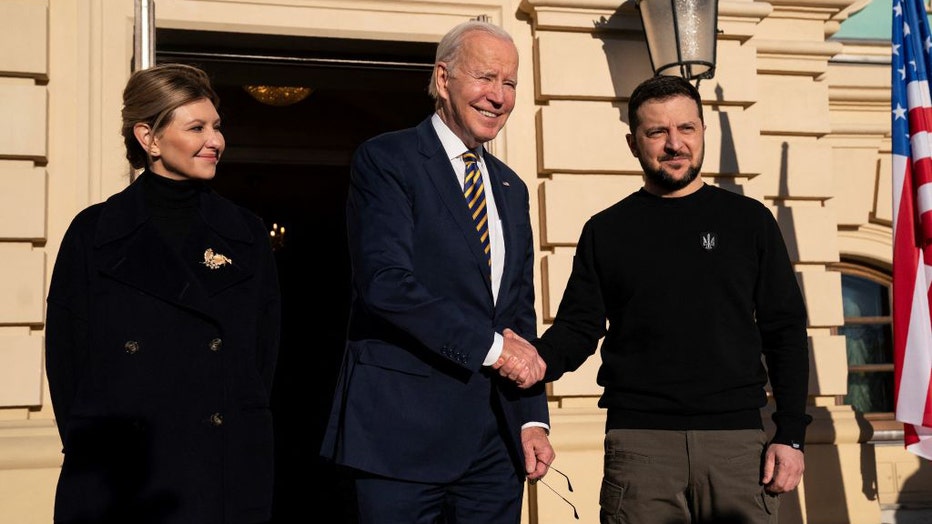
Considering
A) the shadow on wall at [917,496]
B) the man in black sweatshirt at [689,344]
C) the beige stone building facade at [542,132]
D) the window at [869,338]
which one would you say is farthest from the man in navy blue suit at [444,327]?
the window at [869,338]

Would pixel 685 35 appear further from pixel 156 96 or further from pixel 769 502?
pixel 156 96

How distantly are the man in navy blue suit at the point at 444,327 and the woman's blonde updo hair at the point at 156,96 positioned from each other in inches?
20.1

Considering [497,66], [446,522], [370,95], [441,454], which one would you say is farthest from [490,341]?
[370,95]

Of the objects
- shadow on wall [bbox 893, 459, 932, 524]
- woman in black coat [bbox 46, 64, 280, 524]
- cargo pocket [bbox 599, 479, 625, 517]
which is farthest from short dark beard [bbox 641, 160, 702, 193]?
shadow on wall [bbox 893, 459, 932, 524]

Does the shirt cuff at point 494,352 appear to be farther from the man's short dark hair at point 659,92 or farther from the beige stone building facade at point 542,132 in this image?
the beige stone building facade at point 542,132

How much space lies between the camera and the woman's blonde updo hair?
9.80ft

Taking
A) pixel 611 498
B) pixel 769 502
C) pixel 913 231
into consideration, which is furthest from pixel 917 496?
pixel 611 498

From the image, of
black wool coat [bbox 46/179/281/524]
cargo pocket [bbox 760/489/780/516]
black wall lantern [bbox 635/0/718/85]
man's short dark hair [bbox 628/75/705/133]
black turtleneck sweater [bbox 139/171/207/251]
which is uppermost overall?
black wall lantern [bbox 635/0/718/85]

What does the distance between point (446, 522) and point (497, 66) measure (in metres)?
1.30

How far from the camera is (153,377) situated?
2.80m

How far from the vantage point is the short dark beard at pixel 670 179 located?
3381mm

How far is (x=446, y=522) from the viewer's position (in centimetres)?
305

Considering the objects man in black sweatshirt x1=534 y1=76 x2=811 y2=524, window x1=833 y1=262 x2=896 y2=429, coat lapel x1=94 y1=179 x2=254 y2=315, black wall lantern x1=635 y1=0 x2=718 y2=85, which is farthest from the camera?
window x1=833 y1=262 x2=896 y2=429

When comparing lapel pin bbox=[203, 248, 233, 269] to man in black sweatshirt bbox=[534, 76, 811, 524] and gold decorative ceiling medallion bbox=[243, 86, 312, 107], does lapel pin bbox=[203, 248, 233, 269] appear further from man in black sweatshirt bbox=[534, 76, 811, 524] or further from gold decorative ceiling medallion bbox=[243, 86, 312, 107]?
gold decorative ceiling medallion bbox=[243, 86, 312, 107]
